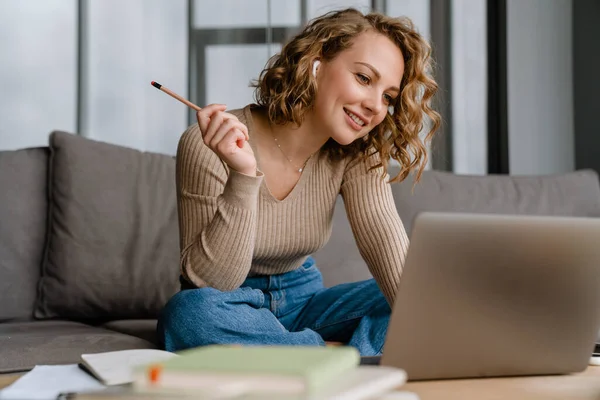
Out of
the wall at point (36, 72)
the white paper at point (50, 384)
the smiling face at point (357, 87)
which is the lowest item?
the white paper at point (50, 384)

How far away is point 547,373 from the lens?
36.6 inches

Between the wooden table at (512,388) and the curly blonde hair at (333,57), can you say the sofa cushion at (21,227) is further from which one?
the wooden table at (512,388)

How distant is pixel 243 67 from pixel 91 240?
1.07 metres

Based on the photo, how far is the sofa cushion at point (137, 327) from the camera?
5.49ft

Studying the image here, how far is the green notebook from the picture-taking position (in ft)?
1.86

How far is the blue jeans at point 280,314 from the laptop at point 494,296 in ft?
1.79

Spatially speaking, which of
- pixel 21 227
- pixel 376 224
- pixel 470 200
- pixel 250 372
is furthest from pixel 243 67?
pixel 250 372

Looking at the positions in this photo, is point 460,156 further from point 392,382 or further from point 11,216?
point 392,382

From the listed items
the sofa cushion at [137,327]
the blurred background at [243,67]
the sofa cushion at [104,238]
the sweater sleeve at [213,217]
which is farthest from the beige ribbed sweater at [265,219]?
the blurred background at [243,67]

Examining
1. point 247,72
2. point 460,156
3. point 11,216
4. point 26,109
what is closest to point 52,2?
point 26,109

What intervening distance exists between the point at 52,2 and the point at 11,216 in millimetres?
1107

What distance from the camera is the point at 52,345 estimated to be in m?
1.45

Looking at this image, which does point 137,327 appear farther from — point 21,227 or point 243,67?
point 243,67

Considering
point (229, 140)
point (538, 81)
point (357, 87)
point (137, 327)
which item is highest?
point (538, 81)
